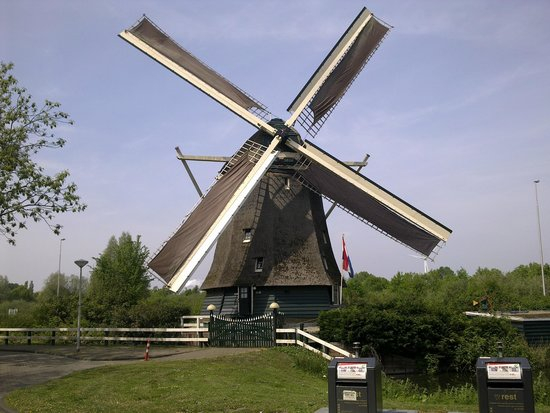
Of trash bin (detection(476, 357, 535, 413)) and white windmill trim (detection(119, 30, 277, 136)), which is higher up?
white windmill trim (detection(119, 30, 277, 136))

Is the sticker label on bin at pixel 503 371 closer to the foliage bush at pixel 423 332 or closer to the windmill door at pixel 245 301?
the foliage bush at pixel 423 332

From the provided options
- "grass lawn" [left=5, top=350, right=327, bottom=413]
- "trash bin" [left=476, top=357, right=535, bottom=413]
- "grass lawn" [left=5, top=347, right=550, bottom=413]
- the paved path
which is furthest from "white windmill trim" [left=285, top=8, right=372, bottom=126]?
"trash bin" [left=476, top=357, right=535, bottom=413]

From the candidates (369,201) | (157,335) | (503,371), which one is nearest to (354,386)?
(503,371)

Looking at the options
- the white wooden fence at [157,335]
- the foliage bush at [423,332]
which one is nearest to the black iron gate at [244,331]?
the white wooden fence at [157,335]

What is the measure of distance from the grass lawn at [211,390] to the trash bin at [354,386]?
5.65 ft

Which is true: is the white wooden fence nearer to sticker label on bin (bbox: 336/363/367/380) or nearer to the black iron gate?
the black iron gate

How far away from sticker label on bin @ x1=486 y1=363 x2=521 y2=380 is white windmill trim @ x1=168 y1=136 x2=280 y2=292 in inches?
510

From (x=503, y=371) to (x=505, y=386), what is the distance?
0.74ft

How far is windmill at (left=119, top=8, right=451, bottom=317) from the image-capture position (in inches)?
901

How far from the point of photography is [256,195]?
24688 millimetres

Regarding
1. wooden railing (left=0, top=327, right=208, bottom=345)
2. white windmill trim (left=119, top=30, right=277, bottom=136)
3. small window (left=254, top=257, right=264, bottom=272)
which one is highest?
white windmill trim (left=119, top=30, right=277, bottom=136)

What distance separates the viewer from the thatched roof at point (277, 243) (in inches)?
915

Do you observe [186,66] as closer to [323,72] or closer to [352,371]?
[323,72]

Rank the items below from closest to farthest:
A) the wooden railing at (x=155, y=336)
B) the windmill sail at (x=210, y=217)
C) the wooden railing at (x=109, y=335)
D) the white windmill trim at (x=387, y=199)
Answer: the wooden railing at (x=155, y=336)
the windmill sail at (x=210, y=217)
the wooden railing at (x=109, y=335)
the white windmill trim at (x=387, y=199)
